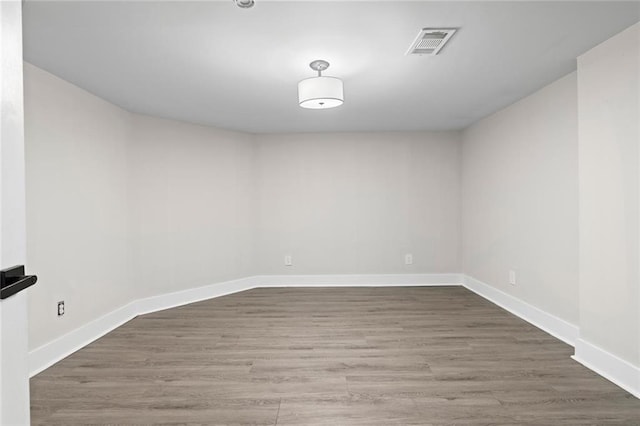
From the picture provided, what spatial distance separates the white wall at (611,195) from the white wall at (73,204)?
4032 millimetres

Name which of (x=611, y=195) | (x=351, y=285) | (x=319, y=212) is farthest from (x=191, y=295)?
(x=611, y=195)

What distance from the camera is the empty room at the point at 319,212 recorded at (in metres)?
2.10

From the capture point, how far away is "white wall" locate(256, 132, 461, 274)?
5500mm

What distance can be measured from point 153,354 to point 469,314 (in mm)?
3117

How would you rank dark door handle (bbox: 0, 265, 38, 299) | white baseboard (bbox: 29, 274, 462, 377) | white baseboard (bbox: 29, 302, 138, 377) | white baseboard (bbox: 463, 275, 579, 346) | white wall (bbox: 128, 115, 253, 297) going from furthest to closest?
white wall (bbox: 128, 115, 253, 297), white baseboard (bbox: 463, 275, 579, 346), white baseboard (bbox: 29, 274, 462, 377), white baseboard (bbox: 29, 302, 138, 377), dark door handle (bbox: 0, 265, 38, 299)

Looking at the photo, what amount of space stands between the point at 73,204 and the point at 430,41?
3.12 metres

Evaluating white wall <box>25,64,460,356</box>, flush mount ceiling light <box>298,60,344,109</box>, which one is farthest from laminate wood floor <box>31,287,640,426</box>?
flush mount ceiling light <box>298,60,344,109</box>

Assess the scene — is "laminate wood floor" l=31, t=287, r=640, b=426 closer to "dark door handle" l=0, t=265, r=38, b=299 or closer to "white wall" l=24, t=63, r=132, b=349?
"white wall" l=24, t=63, r=132, b=349

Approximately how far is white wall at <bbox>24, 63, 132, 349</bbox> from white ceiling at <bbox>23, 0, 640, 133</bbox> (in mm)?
234

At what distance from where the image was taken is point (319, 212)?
5539 millimetres

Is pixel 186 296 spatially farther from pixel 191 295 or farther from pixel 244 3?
pixel 244 3

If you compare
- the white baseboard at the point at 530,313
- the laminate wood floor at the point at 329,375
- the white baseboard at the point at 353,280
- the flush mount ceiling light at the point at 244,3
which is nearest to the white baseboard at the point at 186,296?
the white baseboard at the point at 353,280

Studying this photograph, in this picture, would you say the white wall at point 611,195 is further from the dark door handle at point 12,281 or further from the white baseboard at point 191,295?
the white baseboard at point 191,295

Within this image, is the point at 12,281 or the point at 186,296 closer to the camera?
the point at 12,281
